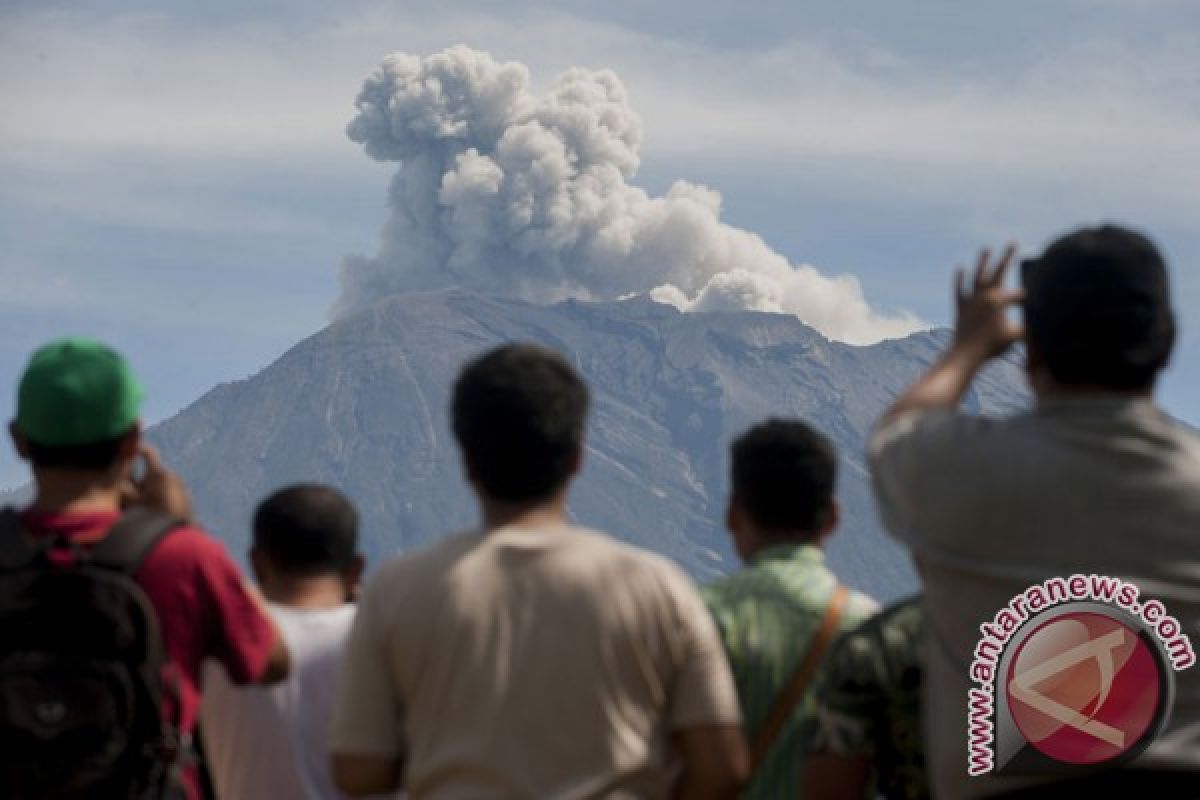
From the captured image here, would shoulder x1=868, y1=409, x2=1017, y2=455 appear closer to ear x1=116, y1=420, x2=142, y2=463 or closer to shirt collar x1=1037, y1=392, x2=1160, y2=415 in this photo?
shirt collar x1=1037, y1=392, x2=1160, y2=415

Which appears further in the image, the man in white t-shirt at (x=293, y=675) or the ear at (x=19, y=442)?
the man in white t-shirt at (x=293, y=675)

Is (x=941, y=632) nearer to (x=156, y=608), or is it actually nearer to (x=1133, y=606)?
(x=1133, y=606)

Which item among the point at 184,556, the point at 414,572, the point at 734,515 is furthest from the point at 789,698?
the point at 184,556

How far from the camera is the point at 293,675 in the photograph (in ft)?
21.0

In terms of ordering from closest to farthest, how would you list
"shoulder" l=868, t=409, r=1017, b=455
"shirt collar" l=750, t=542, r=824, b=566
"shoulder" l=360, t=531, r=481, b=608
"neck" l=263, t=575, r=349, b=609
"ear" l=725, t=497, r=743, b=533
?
"shoulder" l=868, t=409, r=1017, b=455
"shoulder" l=360, t=531, r=481, b=608
"shirt collar" l=750, t=542, r=824, b=566
"ear" l=725, t=497, r=743, b=533
"neck" l=263, t=575, r=349, b=609

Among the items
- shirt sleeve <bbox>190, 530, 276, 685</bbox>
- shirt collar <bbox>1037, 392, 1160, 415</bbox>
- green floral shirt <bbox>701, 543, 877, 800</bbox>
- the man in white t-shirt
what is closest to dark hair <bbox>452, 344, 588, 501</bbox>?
shirt sleeve <bbox>190, 530, 276, 685</bbox>

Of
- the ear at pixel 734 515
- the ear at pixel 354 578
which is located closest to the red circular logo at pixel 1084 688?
the ear at pixel 734 515

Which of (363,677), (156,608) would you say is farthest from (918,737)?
(156,608)

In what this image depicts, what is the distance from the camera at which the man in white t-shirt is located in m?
6.32

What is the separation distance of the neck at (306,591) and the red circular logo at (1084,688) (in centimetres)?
289

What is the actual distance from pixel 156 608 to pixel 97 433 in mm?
507

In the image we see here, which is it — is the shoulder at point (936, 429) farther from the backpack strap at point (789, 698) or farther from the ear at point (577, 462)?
the backpack strap at point (789, 698)

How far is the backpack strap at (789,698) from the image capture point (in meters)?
5.90

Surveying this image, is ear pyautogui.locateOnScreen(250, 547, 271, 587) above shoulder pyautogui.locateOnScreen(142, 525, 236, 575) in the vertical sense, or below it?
below
